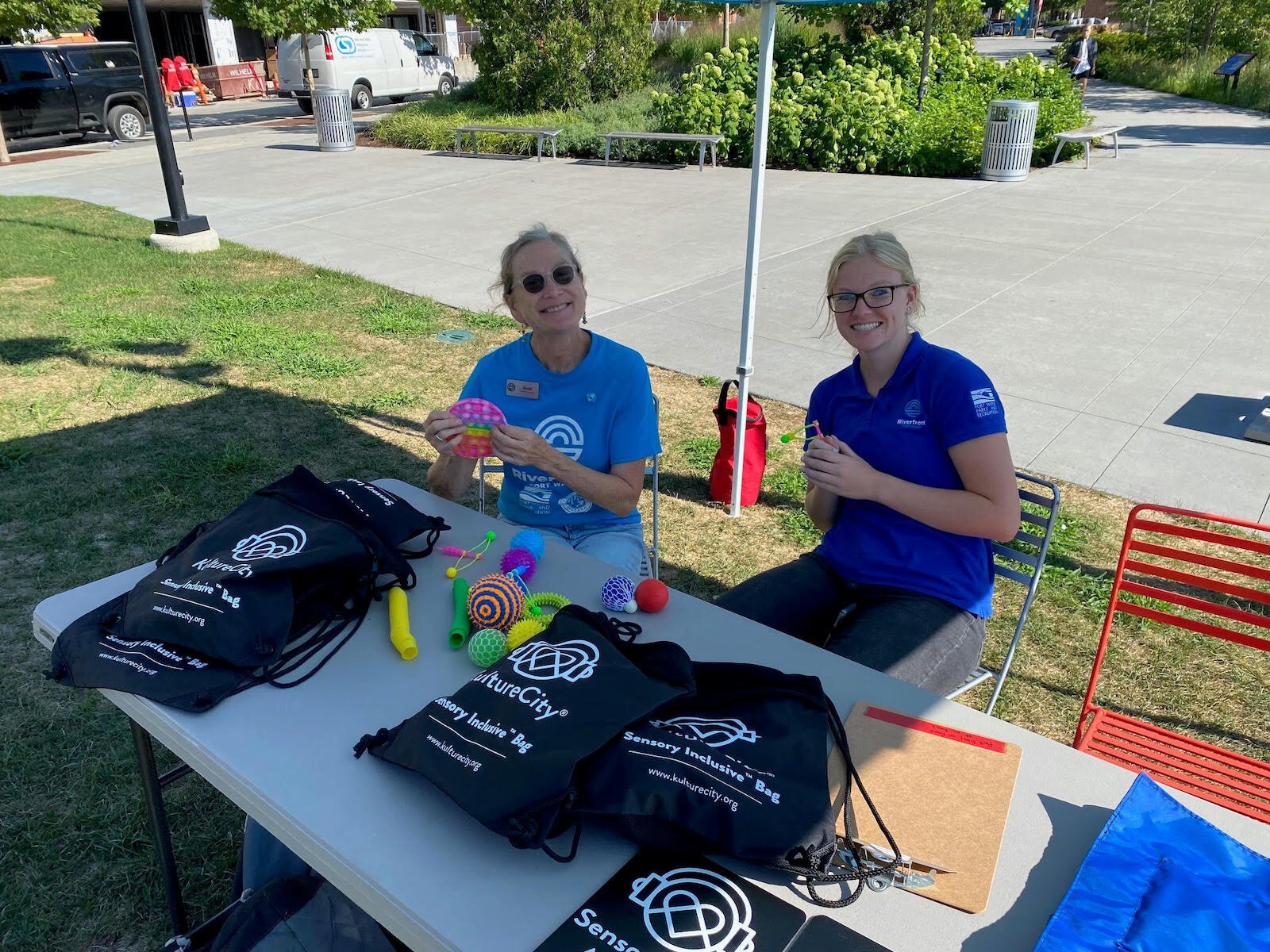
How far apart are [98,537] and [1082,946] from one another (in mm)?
4223

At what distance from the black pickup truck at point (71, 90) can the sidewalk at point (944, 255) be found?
9.73ft

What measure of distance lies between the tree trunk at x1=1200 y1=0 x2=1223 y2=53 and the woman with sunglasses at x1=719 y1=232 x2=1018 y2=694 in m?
26.0

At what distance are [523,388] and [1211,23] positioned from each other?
1051 inches

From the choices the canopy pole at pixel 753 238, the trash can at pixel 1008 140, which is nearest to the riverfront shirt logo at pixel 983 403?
the canopy pole at pixel 753 238

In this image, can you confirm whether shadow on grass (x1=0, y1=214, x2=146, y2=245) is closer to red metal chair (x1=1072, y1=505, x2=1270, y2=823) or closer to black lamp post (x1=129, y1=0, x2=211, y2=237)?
black lamp post (x1=129, y1=0, x2=211, y2=237)

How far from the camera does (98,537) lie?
13.3 ft

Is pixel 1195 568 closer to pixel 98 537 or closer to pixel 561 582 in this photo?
pixel 561 582

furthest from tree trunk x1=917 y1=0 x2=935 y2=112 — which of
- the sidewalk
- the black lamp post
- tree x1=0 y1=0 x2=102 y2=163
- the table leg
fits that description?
tree x1=0 y1=0 x2=102 y2=163

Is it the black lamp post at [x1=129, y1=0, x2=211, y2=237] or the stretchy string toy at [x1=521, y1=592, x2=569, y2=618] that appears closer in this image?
the stretchy string toy at [x1=521, y1=592, x2=569, y2=618]

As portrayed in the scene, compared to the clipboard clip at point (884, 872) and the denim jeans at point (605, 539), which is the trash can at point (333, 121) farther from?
the clipboard clip at point (884, 872)

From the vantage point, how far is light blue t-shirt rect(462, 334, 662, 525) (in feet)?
8.54

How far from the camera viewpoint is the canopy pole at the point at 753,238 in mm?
3547

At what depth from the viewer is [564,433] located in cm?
263

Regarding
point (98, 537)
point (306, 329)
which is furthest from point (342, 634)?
point (306, 329)
